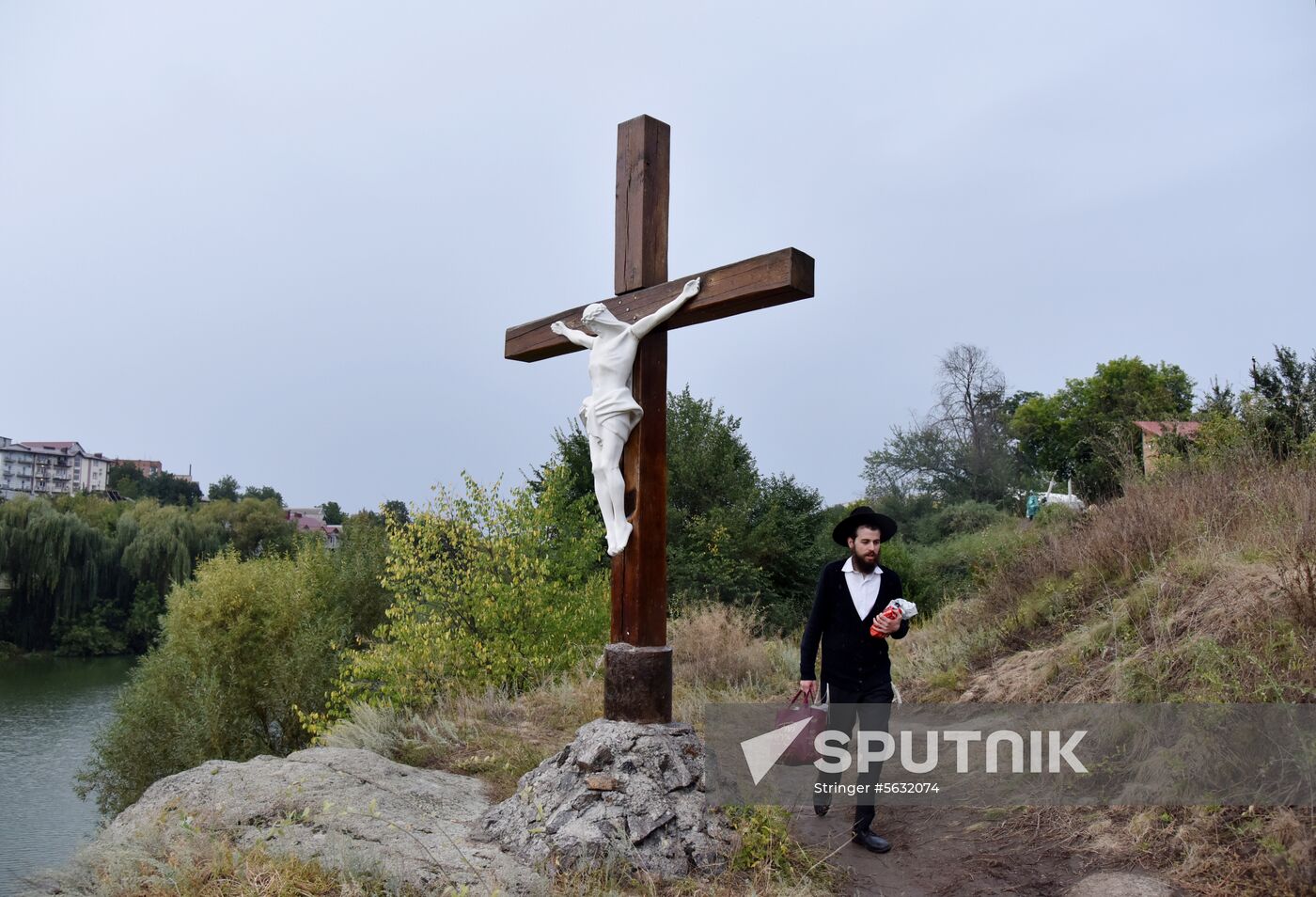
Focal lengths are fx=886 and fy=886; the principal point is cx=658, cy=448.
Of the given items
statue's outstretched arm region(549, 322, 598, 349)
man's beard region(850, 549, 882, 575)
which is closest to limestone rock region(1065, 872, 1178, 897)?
man's beard region(850, 549, 882, 575)

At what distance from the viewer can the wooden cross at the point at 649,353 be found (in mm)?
4488

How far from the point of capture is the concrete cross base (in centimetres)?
450

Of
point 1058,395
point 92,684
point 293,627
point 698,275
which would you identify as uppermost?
point 1058,395

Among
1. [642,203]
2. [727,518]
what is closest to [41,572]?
[727,518]

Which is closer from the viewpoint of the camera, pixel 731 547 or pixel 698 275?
pixel 698 275


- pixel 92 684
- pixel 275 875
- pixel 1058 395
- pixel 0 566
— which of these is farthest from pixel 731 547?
pixel 0 566

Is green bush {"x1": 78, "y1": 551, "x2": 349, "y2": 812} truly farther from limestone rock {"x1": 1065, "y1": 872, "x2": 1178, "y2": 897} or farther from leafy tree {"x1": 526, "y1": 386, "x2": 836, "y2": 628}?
limestone rock {"x1": 1065, "y1": 872, "x2": 1178, "y2": 897}

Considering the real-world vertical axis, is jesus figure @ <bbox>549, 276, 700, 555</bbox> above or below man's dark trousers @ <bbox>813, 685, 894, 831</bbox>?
above

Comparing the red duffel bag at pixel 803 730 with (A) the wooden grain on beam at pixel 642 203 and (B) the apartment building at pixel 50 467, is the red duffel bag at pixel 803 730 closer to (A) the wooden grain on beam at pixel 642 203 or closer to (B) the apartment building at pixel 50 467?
(A) the wooden grain on beam at pixel 642 203

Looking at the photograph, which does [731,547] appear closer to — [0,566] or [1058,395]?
[1058,395]

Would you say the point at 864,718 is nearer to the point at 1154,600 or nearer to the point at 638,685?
the point at 638,685

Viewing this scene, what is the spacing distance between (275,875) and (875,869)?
8.59 ft

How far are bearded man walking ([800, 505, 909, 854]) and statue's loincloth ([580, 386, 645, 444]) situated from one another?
1.23 metres

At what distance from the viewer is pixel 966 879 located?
13.2 feet
